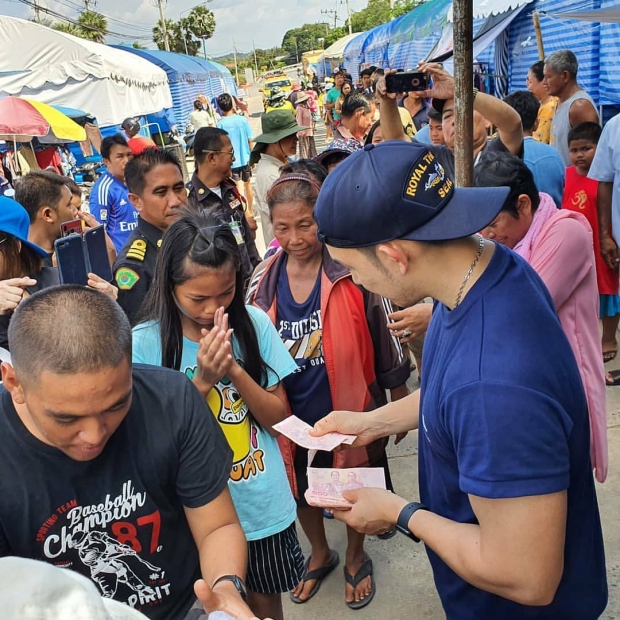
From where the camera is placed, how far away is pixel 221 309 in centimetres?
201

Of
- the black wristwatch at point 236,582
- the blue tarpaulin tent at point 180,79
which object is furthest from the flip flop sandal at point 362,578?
the blue tarpaulin tent at point 180,79

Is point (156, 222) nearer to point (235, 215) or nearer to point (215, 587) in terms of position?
point (235, 215)

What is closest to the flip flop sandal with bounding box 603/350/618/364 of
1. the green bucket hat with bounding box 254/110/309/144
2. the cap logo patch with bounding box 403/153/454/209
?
the green bucket hat with bounding box 254/110/309/144

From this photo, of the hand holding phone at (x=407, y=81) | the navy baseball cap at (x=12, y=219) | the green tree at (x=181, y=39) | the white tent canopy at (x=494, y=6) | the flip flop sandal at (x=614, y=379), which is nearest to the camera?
the navy baseball cap at (x=12, y=219)

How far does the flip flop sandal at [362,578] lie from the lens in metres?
2.77

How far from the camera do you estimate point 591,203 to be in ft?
14.1

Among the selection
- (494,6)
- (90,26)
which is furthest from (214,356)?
(90,26)

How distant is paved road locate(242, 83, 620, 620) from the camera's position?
2701 millimetres

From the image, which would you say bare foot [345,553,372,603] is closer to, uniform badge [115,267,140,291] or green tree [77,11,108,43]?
uniform badge [115,267,140,291]

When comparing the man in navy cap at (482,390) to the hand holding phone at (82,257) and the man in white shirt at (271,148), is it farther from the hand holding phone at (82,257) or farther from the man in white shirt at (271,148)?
the man in white shirt at (271,148)

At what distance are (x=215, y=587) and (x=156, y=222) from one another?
2210mm

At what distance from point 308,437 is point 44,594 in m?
1.51

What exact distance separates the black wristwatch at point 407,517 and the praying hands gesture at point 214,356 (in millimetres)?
735

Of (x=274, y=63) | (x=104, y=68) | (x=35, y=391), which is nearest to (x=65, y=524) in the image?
(x=35, y=391)
